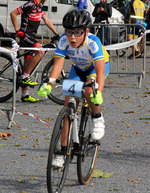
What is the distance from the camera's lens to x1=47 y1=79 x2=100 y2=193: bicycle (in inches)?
168

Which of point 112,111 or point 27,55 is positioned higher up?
point 27,55

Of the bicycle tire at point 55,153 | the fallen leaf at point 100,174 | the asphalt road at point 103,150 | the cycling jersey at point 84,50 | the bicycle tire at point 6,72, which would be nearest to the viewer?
the bicycle tire at point 55,153

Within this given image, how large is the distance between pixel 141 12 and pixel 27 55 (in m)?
6.63

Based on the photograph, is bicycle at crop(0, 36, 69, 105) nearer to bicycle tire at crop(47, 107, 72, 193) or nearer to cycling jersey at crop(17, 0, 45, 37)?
cycling jersey at crop(17, 0, 45, 37)

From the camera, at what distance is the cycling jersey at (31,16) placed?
987cm

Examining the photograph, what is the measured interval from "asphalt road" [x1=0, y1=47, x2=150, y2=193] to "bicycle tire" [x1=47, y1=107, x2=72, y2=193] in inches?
15.1

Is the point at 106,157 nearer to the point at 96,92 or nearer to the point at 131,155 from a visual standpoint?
the point at 131,155

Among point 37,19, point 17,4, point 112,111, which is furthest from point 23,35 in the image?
point 17,4

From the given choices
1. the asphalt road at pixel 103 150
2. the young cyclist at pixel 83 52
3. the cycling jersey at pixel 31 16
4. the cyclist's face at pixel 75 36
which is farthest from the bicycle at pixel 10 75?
the cyclist's face at pixel 75 36

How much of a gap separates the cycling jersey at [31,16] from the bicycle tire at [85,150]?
5199 millimetres

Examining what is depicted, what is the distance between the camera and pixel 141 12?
50.4ft

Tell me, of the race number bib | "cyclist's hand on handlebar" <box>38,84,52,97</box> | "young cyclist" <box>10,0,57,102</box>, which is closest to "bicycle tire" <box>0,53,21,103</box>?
"young cyclist" <box>10,0,57,102</box>

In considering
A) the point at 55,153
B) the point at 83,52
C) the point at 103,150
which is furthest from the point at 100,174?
the point at 83,52

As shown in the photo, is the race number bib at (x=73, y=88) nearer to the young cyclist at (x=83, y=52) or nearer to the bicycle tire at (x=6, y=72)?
the young cyclist at (x=83, y=52)
